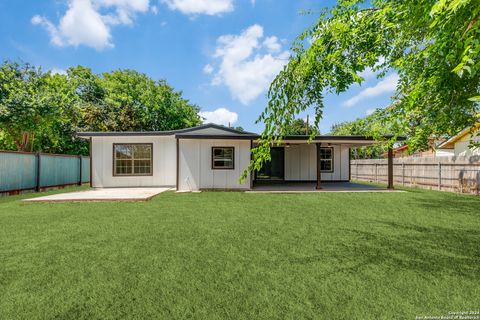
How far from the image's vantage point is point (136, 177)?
12930mm

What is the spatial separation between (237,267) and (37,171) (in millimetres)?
12530

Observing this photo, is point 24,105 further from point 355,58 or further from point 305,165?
point 355,58

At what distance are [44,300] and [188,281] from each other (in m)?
1.36

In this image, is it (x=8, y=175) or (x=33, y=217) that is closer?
(x=33, y=217)

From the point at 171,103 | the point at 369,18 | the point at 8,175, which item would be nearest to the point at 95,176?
the point at 8,175

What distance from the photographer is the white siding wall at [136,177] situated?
499 inches

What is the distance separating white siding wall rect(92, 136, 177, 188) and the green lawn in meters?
6.76

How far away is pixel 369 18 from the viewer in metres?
2.49

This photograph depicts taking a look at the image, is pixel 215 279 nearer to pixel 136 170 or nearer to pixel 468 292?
pixel 468 292

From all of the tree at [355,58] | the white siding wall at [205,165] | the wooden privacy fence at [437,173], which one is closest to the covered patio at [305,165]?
the wooden privacy fence at [437,173]

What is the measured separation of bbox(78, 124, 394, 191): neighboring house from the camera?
11750 millimetres

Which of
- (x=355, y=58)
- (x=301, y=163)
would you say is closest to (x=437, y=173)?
(x=301, y=163)

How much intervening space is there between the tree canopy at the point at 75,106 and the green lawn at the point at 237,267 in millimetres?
13084

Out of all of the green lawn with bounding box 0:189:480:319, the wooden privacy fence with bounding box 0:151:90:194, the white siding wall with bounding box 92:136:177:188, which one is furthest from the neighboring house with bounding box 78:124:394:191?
the green lawn with bounding box 0:189:480:319
